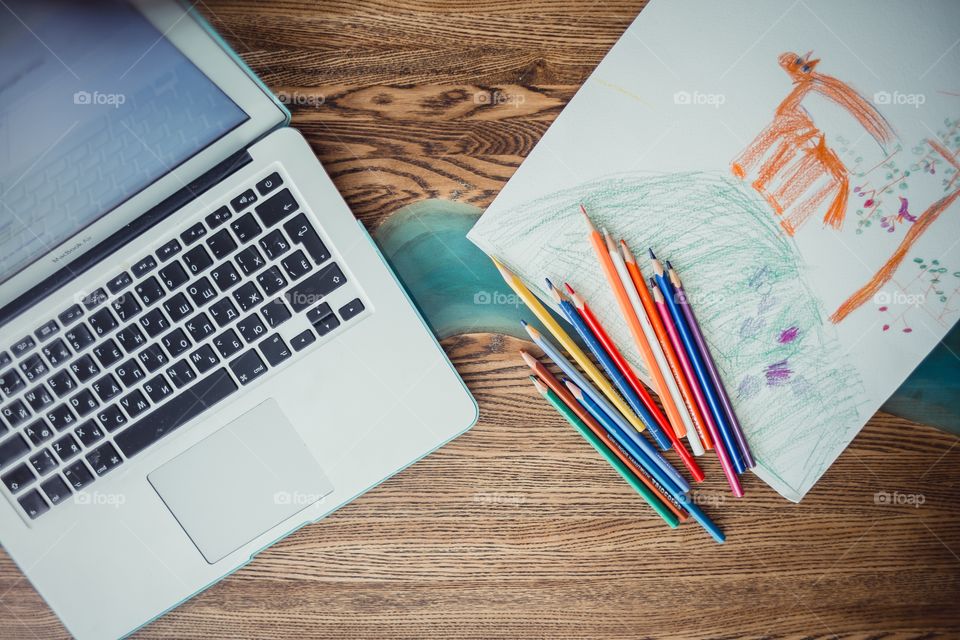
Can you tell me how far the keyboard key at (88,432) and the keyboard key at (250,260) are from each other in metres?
0.22

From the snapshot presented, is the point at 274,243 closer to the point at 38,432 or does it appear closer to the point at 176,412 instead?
the point at 176,412

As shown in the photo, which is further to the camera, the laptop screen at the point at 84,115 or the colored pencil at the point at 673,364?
the colored pencil at the point at 673,364

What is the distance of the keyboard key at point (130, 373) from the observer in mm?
666

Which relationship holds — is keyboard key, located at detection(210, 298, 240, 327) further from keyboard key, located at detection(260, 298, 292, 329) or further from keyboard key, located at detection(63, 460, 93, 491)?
keyboard key, located at detection(63, 460, 93, 491)

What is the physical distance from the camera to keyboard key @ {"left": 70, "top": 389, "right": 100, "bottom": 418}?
2.18ft

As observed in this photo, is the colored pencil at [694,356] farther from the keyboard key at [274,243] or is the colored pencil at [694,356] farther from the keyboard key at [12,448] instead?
the keyboard key at [12,448]

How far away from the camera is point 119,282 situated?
2.19 ft

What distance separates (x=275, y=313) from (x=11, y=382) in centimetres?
28

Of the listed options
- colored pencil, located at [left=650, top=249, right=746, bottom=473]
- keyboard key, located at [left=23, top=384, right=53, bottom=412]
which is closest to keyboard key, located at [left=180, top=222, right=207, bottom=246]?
keyboard key, located at [left=23, top=384, right=53, bottom=412]

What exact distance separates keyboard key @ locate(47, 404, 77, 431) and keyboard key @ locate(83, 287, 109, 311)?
105 millimetres

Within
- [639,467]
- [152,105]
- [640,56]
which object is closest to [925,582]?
[639,467]

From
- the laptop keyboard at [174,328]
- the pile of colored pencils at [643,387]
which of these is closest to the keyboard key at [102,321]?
the laptop keyboard at [174,328]

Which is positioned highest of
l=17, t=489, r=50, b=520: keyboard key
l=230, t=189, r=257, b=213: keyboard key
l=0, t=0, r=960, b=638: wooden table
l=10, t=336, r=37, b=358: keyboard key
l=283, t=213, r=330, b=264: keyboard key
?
l=230, t=189, r=257, b=213: keyboard key

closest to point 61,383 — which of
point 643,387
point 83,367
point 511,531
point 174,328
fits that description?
point 83,367
